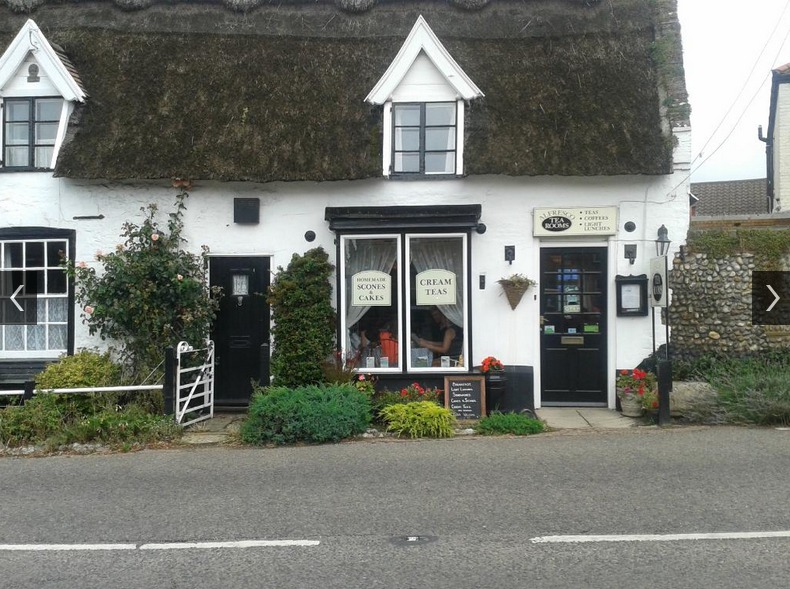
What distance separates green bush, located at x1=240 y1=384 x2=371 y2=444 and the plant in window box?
2777mm

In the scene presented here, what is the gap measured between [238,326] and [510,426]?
14.0 ft

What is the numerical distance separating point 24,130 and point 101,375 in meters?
4.03

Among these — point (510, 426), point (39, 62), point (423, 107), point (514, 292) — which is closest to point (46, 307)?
point (39, 62)

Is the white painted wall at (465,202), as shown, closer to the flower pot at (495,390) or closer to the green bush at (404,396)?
the flower pot at (495,390)

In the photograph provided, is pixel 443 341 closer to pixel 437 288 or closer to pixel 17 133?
pixel 437 288

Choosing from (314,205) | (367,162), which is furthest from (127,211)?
(367,162)

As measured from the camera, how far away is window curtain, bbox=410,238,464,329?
10914 mm

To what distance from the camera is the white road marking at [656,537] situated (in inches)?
218

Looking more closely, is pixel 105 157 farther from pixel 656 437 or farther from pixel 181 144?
pixel 656 437

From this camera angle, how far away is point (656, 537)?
18.3 feet

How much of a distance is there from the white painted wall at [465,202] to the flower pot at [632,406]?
57 centimetres

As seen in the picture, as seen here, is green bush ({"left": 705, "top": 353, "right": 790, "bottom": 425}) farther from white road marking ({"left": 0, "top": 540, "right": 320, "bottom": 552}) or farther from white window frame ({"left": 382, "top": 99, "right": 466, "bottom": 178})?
white road marking ({"left": 0, "top": 540, "right": 320, "bottom": 552})

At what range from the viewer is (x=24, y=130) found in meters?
11.5

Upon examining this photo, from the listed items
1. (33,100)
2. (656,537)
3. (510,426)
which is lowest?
(656,537)
